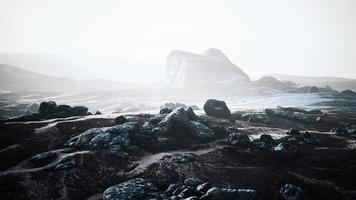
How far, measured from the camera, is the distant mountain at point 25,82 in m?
170

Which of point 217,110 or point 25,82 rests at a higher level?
point 25,82

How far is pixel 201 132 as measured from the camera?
4222cm

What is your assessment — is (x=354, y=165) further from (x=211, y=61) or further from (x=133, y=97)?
(x=211, y=61)

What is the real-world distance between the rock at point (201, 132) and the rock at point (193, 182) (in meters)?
13.9

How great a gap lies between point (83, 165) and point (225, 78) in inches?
5439

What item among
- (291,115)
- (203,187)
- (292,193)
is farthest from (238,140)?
(291,115)

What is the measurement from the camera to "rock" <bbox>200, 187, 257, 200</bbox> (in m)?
23.1

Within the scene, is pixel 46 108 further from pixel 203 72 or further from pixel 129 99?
pixel 203 72

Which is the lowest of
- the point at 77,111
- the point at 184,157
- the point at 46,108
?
the point at 184,157

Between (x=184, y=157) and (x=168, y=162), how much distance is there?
7.26 ft

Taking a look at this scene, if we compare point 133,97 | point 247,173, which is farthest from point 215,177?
point 133,97

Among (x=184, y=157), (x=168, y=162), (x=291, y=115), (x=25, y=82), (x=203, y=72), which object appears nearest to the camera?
(x=168, y=162)

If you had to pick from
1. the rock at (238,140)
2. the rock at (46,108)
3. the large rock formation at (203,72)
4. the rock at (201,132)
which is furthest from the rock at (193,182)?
the large rock formation at (203,72)

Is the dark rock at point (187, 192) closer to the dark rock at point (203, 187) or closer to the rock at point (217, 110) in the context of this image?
the dark rock at point (203, 187)
